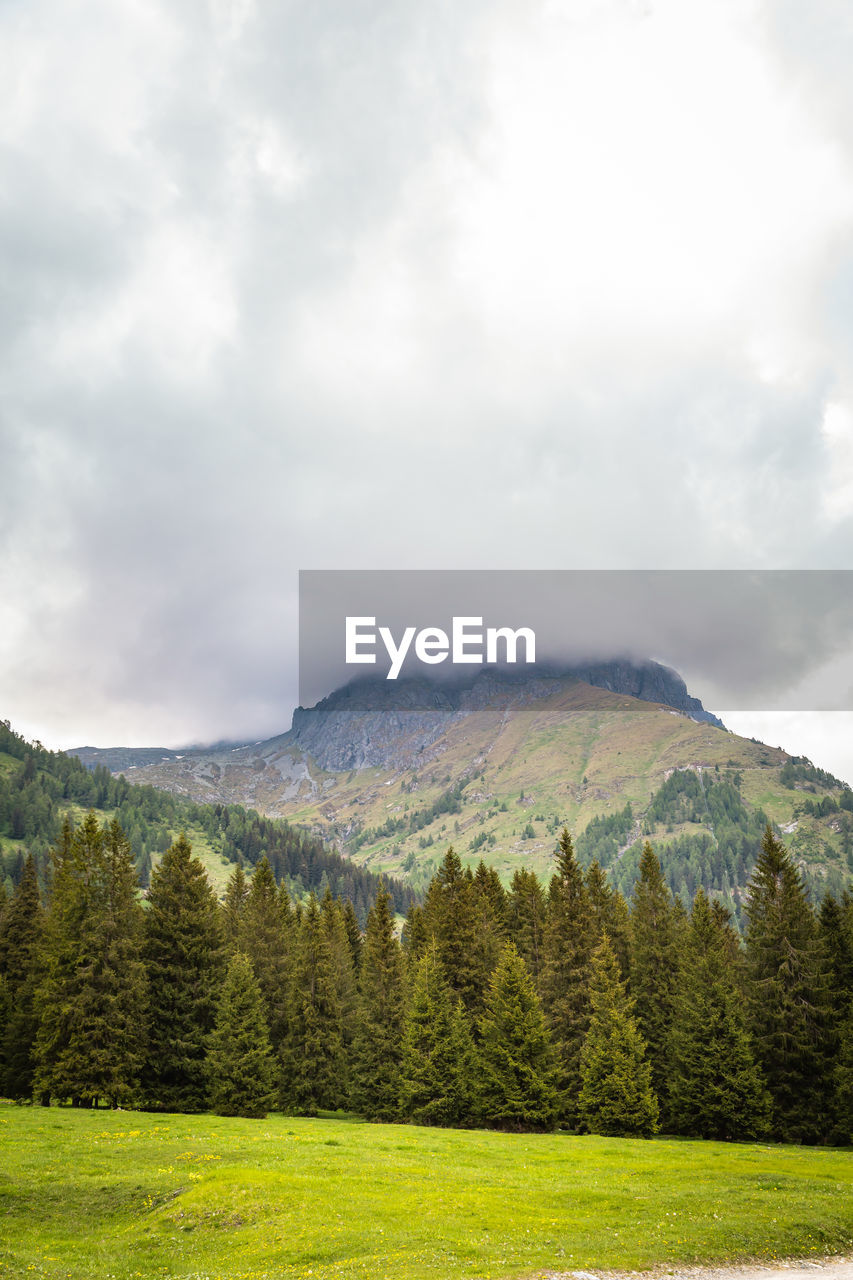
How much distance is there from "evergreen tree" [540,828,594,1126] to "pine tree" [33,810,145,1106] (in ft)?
107

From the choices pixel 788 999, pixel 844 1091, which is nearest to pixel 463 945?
pixel 788 999

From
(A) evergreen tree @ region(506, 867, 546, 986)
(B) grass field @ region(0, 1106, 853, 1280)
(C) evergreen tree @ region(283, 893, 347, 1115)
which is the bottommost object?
(C) evergreen tree @ region(283, 893, 347, 1115)

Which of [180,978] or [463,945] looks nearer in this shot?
[180,978]

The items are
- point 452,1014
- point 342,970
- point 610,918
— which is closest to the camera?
point 452,1014

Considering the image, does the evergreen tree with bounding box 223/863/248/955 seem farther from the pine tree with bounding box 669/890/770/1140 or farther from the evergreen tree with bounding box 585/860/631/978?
the pine tree with bounding box 669/890/770/1140

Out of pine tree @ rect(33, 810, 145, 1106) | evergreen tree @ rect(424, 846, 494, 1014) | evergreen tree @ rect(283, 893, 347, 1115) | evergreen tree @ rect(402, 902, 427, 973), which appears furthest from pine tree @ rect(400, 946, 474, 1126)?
pine tree @ rect(33, 810, 145, 1106)

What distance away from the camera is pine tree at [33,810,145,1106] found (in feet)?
161

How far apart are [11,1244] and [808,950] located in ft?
180

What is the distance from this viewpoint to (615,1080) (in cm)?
4844

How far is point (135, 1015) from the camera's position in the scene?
173 feet

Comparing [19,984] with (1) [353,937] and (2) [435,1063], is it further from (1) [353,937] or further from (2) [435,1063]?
(1) [353,937]

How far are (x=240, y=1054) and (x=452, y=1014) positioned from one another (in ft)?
55.1

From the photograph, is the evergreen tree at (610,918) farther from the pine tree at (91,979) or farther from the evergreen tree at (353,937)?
the pine tree at (91,979)

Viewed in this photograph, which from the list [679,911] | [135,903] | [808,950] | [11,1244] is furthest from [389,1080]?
[11,1244]
